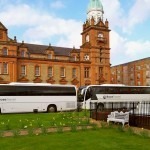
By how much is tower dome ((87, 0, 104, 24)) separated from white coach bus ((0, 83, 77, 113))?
122ft

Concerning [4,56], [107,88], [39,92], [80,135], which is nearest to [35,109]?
[39,92]

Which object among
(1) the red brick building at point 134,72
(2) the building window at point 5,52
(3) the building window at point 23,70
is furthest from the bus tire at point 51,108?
(1) the red brick building at point 134,72

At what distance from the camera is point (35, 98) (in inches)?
1149

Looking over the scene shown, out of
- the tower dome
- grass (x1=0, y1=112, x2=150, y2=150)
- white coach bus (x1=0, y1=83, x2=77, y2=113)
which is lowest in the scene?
grass (x1=0, y1=112, x2=150, y2=150)

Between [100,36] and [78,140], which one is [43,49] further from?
[78,140]

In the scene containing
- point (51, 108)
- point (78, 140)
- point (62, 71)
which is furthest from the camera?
point (62, 71)

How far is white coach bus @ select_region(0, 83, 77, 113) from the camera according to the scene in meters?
27.8

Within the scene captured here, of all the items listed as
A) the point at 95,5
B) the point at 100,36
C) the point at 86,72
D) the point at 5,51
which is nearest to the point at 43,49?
the point at 5,51

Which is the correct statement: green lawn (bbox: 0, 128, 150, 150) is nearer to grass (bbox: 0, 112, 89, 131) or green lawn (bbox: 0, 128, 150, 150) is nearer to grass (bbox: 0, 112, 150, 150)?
grass (bbox: 0, 112, 150, 150)

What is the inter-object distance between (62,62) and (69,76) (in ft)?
11.2

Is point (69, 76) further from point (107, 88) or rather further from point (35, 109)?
point (35, 109)

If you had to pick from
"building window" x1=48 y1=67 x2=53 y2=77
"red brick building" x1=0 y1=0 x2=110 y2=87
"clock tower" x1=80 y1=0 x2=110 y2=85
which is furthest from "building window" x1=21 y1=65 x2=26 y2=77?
"clock tower" x1=80 y1=0 x2=110 y2=85

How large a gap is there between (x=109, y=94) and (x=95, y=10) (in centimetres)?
3542

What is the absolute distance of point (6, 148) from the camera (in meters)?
10.3
